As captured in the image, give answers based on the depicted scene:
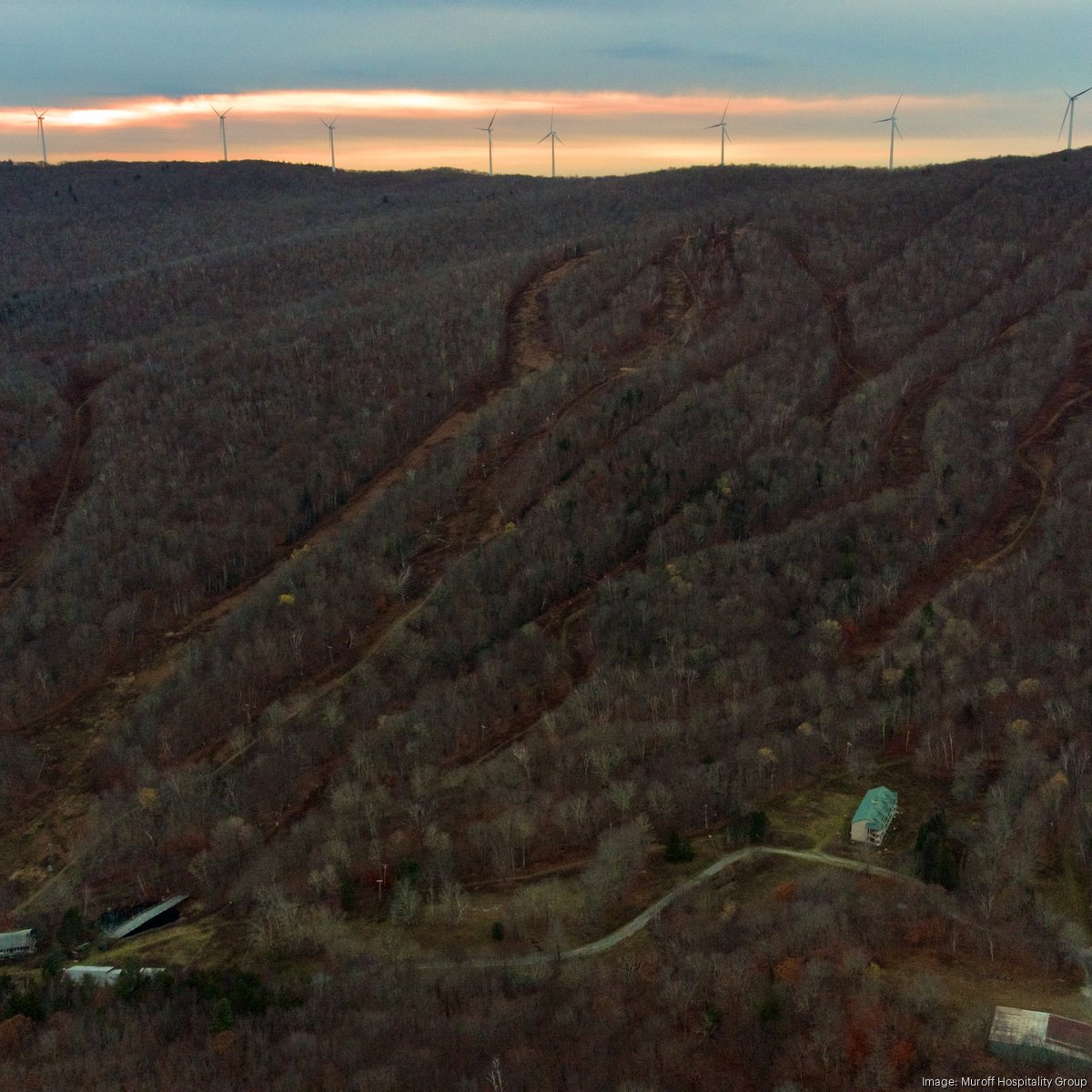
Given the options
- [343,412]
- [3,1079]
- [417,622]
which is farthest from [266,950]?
[343,412]

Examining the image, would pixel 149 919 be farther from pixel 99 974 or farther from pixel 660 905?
pixel 660 905

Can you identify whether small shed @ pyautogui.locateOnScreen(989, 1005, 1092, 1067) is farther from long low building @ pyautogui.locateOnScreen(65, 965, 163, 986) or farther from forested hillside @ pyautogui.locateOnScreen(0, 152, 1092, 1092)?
long low building @ pyautogui.locateOnScreen(65, 965, 163, 986)

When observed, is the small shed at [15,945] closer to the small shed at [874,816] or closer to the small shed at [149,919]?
the small shed at [149,919]

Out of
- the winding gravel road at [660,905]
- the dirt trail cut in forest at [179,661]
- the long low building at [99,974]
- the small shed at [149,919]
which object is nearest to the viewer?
the long low building at [99,974]

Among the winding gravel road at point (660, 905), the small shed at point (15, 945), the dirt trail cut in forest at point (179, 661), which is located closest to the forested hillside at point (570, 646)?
the dirt trail cut in forest at point (179, 661)

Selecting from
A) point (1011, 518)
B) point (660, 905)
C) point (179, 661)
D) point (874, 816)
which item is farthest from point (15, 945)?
point (1011, 518)

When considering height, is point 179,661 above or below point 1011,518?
below
